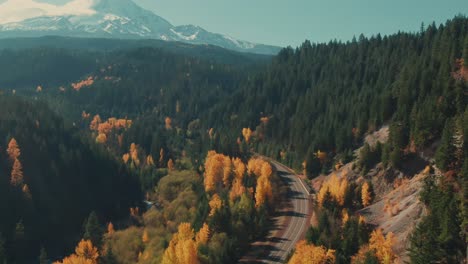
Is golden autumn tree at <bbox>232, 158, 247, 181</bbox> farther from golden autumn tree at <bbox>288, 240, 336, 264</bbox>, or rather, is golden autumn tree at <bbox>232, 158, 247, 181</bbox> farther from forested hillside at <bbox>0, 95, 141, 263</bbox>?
golden autumn tree at <bbox>288, 240, 336, 264</bbox>

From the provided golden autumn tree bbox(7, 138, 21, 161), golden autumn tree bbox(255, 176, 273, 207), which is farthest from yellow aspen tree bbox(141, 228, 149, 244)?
A: golden autumn tree bbox(7, 138, 21, 161)

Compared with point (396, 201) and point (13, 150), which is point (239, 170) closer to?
point (396, 201)

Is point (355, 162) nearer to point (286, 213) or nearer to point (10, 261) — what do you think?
point (286, 213)

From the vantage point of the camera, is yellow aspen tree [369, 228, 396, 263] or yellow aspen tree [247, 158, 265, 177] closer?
yellow aspen tree [369, 228, 396, 263]

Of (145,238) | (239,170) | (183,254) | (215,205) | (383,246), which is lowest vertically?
(145,238)

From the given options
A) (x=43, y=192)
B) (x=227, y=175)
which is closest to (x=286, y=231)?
(x=227, y=175)
